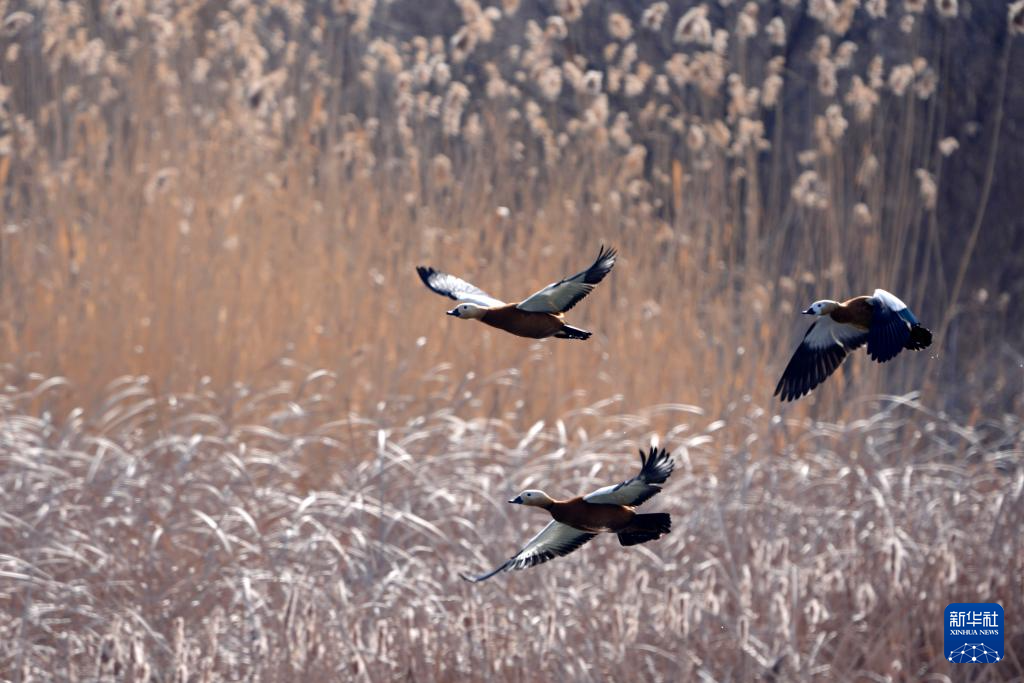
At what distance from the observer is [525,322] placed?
0.47 meters

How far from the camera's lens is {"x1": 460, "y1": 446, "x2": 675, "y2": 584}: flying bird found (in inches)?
18.2

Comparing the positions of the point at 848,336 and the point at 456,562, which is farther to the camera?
the point at 456,562

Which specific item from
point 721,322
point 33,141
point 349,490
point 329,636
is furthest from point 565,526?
point 33,141

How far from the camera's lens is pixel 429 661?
9.52 ft

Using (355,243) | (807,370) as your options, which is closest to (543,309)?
(807,370)

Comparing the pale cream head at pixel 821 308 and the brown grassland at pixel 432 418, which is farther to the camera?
the brown grassland at pixel 432 418

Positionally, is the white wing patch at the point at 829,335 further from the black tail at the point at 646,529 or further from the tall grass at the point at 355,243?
the tall grass at the point at 355,243

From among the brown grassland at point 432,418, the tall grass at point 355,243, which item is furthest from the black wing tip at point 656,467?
the tall grass at point 355,243

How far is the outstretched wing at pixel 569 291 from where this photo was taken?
1.57ft

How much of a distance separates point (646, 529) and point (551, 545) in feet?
0.16

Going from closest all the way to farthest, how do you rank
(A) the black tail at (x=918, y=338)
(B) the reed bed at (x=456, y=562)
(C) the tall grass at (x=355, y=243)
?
1. (A) the black tail at (x=918, y=338)
2. (B) the reed bed at (x=456, y=562)
3. (C) the tall grass at (x=355, y=243)

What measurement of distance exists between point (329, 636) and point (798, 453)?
1.93 metres

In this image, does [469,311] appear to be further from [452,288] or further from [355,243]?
[355,243]

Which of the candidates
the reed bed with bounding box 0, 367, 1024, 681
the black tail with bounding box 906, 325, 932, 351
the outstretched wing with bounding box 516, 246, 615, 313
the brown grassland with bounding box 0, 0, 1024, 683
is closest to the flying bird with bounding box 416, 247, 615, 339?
the outstretched wing with bounding box 516, 246, 615, 313
